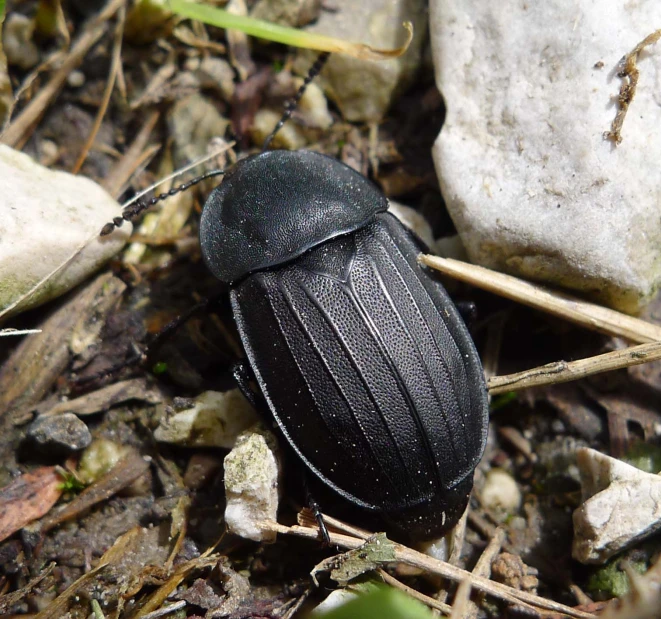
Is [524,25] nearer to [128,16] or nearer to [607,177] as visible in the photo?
[607,177]

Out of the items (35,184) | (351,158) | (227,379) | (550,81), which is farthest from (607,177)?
(35,184)

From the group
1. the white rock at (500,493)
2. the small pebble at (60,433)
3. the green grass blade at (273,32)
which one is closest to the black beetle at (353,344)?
the white rock at (500,493)

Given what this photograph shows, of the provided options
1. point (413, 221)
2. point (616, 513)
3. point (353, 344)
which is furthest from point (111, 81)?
point (616, 513)

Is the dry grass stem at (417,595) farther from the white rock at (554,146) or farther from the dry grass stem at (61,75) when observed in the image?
the dry grass stem at (61,75)

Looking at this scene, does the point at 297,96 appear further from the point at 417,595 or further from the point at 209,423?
the point at 417,595

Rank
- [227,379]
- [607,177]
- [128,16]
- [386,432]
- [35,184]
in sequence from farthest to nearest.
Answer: [128,16] → [227,379] → [35,184] → [607,177] → [386,432]

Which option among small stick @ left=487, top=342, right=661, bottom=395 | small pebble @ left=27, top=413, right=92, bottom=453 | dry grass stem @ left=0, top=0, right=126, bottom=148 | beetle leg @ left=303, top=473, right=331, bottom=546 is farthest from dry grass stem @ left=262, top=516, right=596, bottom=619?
dry grass stem @ left=0, top=0, right=126, bottom=148

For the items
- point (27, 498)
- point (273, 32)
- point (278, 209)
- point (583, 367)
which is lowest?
point (27, 498)
